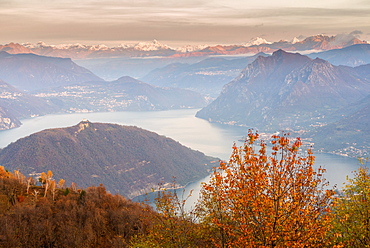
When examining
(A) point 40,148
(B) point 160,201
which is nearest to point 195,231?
(B) point 160,201

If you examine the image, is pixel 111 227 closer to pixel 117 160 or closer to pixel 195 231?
pixel 195 231

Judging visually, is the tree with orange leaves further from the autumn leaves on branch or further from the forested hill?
the forested hill

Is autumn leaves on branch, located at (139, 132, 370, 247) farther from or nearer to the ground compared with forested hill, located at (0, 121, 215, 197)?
farther from the ground

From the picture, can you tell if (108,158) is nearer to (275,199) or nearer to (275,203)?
(275,199)

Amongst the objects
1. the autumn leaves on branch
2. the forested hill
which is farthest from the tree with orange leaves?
the forested hill

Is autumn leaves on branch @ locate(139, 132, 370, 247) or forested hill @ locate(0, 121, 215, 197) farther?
forested hill @ locate(0, 121, 215, 197)

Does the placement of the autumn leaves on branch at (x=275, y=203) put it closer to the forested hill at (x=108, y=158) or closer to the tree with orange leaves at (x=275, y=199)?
the tree with orange leaves at (x=275, y=199)

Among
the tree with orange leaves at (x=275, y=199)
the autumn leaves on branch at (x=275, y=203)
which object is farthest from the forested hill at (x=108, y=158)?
the tree with orange leaves at (x=275, y=199)
